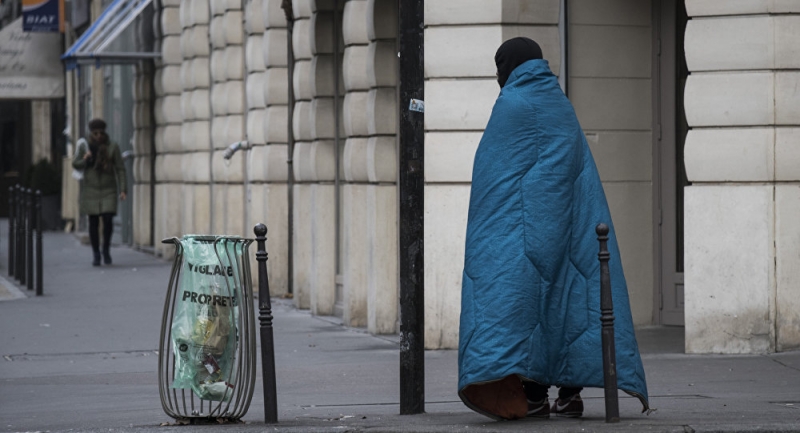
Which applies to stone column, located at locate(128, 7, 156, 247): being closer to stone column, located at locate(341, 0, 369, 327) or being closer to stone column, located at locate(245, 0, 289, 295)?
stone column, located at locate(245, 0, 289, 295)

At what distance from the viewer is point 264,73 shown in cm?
1675

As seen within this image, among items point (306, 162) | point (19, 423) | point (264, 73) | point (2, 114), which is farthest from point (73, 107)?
point (19, 423)

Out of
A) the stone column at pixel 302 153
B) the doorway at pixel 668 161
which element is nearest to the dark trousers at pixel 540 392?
the doorway at pixel 668 161

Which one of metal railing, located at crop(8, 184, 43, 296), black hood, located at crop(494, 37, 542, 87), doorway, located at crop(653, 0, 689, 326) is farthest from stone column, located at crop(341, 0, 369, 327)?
black hood, located at crop(494, 37, 542, 87)

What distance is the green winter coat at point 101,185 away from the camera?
20.7 meters

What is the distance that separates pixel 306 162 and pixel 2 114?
104 feet

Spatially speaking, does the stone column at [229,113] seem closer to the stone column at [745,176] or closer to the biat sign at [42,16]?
the stone column at [745,176]

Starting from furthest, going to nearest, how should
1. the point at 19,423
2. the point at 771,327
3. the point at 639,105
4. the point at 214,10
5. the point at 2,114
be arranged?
the point at 2,114 → the point at 214,10 → the point at 639,105 → the point at 771,327 → the point at 19,423

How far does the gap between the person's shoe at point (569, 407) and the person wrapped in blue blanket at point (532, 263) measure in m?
0.21

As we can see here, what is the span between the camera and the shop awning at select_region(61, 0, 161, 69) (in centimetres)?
2277

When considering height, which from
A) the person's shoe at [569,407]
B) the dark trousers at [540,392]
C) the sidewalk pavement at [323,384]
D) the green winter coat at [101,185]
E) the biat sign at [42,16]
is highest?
the biat sign at [42,16]

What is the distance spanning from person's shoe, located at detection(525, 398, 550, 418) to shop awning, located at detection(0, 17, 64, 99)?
22.1 metres

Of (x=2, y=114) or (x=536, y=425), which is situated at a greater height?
(x=2, y=114)

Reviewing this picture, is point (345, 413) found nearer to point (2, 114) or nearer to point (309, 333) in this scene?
point (309, 333)
